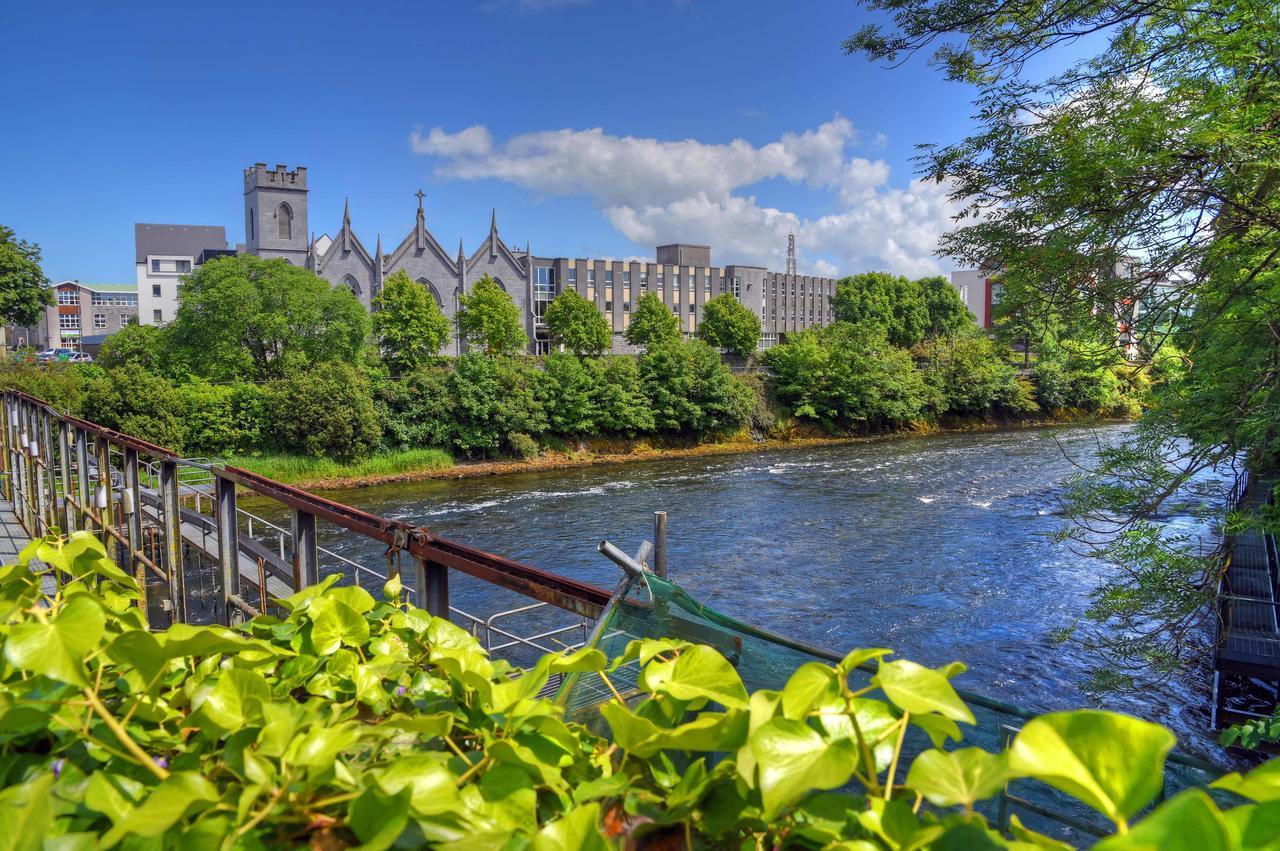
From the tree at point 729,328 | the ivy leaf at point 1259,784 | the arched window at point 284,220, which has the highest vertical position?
the arched window at point 284,220

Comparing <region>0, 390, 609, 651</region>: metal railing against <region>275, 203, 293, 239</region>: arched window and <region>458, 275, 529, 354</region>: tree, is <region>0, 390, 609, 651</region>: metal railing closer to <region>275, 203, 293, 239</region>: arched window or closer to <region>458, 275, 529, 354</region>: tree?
<region>458, 275, 529, 354</region>: tree

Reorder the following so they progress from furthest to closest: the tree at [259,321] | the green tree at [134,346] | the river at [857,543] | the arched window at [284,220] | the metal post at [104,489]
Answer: the arched window at [284,220] → the green tree at [134,346] → the tree at [259,321] → the river at [857,543] → the metal post at [104,489]

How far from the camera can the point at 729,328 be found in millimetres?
63688

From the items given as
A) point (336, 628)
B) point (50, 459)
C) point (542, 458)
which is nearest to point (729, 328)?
point (542, 458)

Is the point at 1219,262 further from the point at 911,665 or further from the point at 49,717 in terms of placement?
the point at 49,717

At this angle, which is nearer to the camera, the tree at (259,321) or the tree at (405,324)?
the tree at (259,321)

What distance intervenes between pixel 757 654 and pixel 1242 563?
14339 millimetres

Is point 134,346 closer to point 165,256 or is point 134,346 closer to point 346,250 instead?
point 346,250

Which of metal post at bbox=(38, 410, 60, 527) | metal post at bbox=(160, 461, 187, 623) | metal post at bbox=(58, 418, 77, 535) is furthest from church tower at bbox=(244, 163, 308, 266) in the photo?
metal post at bbox=(160, 461, 187, 623)

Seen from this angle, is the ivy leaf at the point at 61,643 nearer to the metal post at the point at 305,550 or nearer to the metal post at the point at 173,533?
the metal post at the point at 305,550

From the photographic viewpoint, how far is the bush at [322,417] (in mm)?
29734

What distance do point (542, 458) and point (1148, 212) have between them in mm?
28438

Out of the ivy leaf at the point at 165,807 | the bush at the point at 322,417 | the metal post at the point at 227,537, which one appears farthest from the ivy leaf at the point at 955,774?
the bush at the point at 322,417

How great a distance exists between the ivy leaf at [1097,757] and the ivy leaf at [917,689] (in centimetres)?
16
